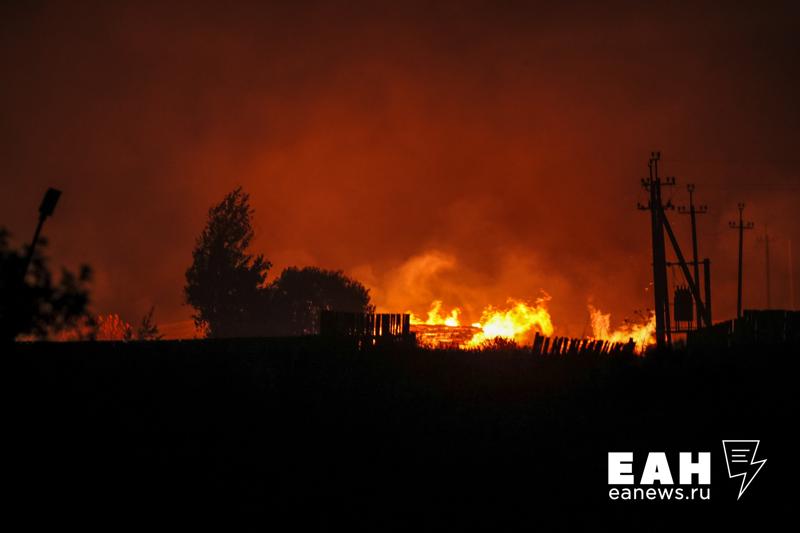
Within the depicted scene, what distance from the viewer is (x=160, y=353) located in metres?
14.8

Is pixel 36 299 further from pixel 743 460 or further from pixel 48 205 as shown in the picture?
pixel 743 460

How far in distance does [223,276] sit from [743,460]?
55.0 metres

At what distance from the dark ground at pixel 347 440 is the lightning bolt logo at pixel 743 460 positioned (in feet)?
0.60

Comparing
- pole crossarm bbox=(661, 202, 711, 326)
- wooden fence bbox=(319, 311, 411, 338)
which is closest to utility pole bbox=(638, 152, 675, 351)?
pole crossarm bbox=(661, 202, 711, 326)

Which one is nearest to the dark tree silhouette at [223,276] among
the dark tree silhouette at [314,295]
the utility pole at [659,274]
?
the dark tree silhouette at [314,295]

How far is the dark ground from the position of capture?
9188 mm

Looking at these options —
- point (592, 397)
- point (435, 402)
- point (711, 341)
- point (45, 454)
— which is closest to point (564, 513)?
point (435, 402)

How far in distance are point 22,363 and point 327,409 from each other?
522 centimetres

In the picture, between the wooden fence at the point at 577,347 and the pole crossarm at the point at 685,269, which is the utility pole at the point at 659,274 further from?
the wooden fence at the point at 577,347

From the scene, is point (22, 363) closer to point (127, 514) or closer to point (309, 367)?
point (127, 514)

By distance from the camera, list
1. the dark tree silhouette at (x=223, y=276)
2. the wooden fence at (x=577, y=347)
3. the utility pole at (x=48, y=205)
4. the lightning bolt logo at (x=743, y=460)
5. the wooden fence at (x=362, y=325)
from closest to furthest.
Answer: the lightning bolt logo at (x=743, y=460)
the utility pole at (x=48, y=205)
the wooden fence at (x=577, y=347)
the wooden fence at (x=362, y=325)
the dark tree silhouette at (x=223, y=276)

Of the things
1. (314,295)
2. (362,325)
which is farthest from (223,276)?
(362,325)

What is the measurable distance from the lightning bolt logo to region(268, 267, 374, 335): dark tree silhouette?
64369mm

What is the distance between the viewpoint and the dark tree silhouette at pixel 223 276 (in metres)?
62.2
